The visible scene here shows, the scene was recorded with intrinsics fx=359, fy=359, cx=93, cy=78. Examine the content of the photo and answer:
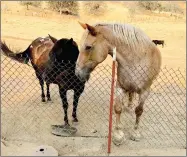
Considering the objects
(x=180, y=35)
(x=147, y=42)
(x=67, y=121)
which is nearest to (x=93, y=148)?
(x=67, y=121)

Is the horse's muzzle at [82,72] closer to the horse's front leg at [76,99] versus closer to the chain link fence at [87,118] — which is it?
the chain link fence at [87,118]

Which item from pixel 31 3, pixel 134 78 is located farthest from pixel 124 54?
pixel 31 3

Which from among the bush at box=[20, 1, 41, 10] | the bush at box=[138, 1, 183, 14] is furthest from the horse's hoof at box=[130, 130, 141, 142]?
the bush at box=[138, 1, 183, 14]

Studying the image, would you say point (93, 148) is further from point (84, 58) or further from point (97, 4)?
point (97, 4)

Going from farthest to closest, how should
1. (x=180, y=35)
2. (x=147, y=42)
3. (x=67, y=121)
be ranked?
(x=180, y=35), (x=67, y=121), (x=147, y=42)

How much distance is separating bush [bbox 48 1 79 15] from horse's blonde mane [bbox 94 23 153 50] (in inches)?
600

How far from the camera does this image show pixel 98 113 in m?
6.84

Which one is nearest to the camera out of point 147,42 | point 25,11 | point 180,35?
point 147,42

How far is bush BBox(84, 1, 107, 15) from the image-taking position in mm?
20953

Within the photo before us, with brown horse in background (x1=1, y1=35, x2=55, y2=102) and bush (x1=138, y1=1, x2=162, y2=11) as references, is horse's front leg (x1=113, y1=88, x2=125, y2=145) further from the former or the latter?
bush (x1=138, y1=1, x2=162, y2=11)

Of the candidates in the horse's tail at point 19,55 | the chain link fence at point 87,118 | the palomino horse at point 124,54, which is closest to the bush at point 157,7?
the chain link fence at point 87,118

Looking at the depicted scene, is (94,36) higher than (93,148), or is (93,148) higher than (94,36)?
(94,36)

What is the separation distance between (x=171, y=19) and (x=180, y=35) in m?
4.23

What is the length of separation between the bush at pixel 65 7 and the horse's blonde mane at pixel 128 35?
1524 cm
